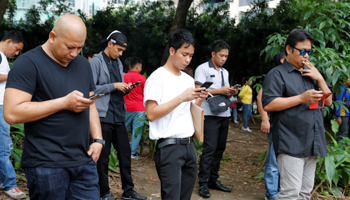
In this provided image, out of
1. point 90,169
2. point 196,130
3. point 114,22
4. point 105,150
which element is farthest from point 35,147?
point 114,22

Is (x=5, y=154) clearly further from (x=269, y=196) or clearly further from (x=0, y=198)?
(x=269, y=196)

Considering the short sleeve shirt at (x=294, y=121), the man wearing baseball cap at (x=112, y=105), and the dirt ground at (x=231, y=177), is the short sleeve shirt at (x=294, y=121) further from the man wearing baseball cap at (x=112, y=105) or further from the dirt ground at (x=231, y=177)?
the dirt ground at (x=231, y=177)

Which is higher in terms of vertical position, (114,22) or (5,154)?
(114,22)

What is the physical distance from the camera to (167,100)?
297 cm

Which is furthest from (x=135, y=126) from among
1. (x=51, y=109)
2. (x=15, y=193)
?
(x=51, y=109)

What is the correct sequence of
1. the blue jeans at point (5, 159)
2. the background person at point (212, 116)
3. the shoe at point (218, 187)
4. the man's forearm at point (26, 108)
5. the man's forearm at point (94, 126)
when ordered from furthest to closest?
the shoe at point (218, 187) < the background person at point (212, 116) < the blue jeans at point (5, 159) < the man's forearm at point (94, 126) < the man's forearm at point (26, 108)

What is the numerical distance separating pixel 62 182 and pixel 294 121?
2.06m

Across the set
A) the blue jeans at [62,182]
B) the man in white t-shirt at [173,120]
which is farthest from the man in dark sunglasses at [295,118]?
the blue jeans at [62,182]

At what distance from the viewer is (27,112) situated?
6.97 ft

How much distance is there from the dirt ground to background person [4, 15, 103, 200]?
8.00 ft

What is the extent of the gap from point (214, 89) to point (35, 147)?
118 inches

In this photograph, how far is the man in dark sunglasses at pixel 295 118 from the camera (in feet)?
10.2

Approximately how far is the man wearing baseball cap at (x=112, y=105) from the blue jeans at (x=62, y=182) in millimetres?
1729

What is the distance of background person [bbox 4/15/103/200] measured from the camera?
7.07ft
